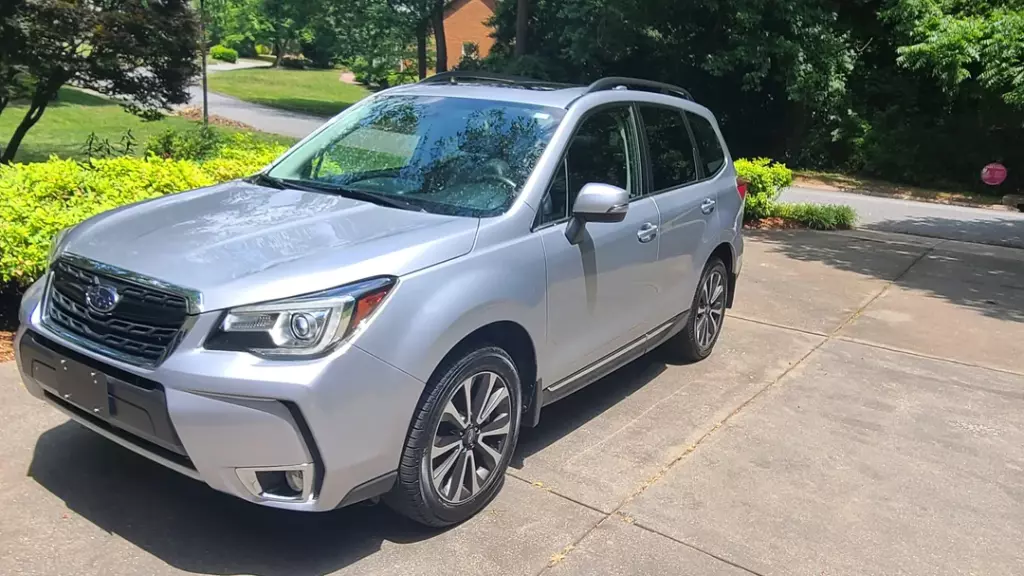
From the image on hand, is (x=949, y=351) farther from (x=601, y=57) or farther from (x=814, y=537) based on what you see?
(x=601, y=57)

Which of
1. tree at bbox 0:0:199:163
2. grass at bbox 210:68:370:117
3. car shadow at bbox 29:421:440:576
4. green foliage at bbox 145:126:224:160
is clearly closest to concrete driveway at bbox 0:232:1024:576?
car shadow at bbox 29:421:440:576

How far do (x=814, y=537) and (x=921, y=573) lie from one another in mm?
430

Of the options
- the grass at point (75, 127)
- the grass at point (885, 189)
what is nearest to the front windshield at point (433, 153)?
the grass at point (75, 127)

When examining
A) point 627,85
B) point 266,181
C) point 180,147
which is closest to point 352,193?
point 266,181

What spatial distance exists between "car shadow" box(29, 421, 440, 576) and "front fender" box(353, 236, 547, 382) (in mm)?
786

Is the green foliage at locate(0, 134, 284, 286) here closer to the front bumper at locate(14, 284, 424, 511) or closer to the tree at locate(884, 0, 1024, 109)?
the front bumper at locate(14, 284, 424, 511)

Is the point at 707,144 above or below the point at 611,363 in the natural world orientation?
above

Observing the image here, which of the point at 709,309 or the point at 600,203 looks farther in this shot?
the point at 709,309

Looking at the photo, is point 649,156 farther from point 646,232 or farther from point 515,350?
point 515,350

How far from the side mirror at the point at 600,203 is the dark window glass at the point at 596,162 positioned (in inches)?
6.4

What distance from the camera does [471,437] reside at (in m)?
3.66

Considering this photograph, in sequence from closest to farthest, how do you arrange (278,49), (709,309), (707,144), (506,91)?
1. (506,91)
2. (707,144)
3. (709,309)
4. (278,49)

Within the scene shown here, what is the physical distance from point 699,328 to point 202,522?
3459mm

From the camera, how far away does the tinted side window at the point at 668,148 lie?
5.06 meters
